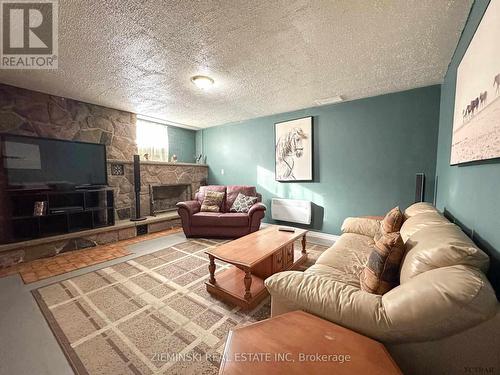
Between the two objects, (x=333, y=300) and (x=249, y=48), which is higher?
(x=249, y=48)

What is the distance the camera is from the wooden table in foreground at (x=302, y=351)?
643 millimetres

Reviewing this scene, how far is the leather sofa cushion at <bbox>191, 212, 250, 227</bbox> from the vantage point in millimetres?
3516

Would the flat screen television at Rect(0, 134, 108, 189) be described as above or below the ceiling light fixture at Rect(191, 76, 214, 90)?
below

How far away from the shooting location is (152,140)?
184 inches

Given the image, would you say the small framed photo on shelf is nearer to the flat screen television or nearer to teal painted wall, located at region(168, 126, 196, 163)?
the flat screen television

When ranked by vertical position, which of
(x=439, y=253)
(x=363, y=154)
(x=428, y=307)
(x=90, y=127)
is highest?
(x=90, y=127)

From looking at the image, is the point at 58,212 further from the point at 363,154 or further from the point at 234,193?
the point at 363,154

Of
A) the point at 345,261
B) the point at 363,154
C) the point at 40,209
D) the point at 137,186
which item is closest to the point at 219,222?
the point at 137,186

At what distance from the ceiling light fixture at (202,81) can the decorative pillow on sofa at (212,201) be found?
78.2 inches

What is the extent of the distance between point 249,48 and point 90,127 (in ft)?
10.1

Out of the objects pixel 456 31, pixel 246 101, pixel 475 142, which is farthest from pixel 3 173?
pixel 456 31

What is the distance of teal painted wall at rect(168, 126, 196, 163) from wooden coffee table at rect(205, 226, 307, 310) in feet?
11.8

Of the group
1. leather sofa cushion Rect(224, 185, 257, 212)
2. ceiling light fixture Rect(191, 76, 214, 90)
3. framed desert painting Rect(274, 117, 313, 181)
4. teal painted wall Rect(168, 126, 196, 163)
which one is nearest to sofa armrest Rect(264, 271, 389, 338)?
ceiling light fixture Rect(191, 76, 214, 90)

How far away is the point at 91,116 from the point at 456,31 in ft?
15.3
